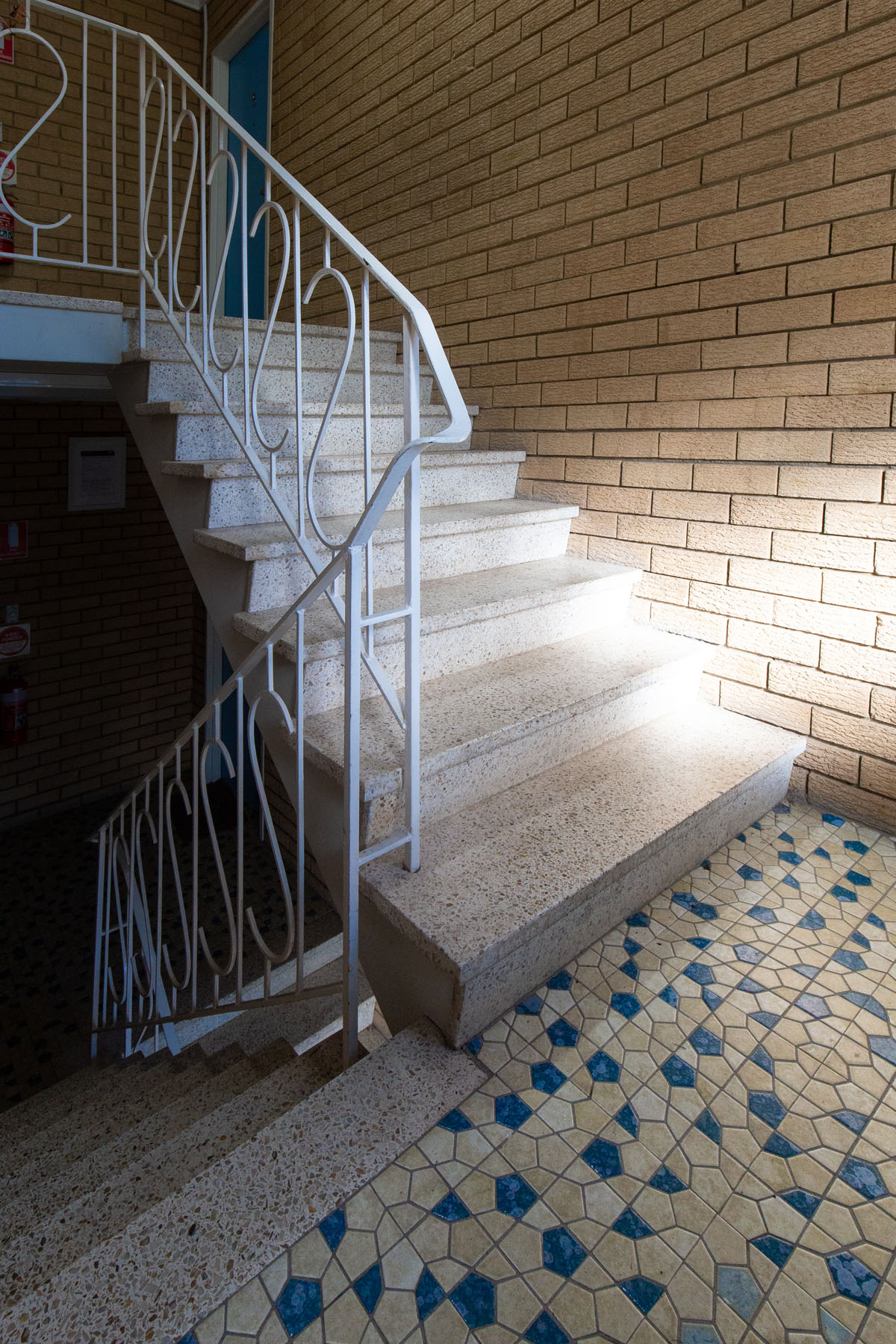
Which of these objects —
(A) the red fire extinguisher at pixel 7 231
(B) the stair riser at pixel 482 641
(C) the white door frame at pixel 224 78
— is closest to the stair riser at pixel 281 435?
(B) the stair riser at pixel 482 641

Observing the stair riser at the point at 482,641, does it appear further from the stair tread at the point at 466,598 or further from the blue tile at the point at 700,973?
the blue tile at the point at 700,973

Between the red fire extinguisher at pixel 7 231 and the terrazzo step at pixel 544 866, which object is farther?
the red fire extinguisher at pixel 7 231

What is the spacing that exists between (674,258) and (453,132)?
1.46m

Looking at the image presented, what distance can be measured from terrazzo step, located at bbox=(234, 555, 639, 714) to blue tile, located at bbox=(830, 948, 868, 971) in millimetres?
1186

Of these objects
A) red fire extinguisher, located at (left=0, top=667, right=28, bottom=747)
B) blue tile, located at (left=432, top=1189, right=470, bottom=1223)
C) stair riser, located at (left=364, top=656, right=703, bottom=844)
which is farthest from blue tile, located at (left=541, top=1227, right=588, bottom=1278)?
red fire extinguisher, located at (left=0, top=667, right=28, bottom=747)

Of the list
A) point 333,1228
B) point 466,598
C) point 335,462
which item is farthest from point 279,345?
point 333,1228

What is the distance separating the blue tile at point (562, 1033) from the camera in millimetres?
1502

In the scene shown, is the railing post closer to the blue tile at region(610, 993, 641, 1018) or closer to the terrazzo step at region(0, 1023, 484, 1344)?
the terrazzo step at region(0, 1023, 484, 1344)

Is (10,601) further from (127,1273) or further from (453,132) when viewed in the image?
(127,1273)

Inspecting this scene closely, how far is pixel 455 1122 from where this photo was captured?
1.32 meters

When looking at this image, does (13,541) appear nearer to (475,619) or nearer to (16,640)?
(16,640)

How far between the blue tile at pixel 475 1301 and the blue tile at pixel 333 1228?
6.7 inches

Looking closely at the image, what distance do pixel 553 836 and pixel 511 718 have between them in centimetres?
32

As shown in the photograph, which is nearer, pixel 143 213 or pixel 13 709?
pixel 143 213
